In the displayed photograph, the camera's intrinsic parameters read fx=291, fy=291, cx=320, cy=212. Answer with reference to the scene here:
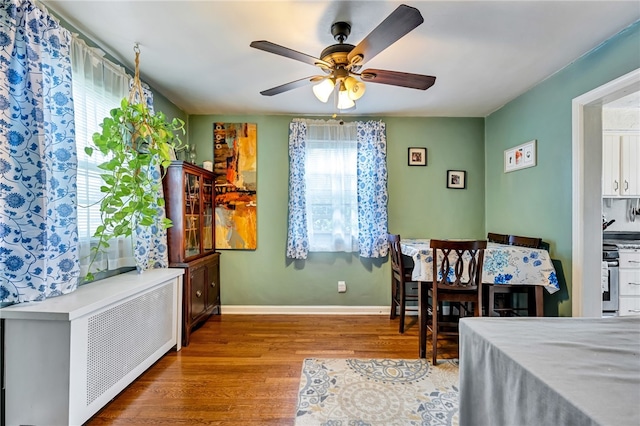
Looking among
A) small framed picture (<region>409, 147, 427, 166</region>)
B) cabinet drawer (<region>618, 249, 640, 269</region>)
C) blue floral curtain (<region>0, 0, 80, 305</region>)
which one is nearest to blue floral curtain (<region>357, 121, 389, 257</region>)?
small framed picture (<region>409, 147, 427, 166</region>)

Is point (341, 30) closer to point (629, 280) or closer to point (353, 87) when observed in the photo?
point (353, 87)

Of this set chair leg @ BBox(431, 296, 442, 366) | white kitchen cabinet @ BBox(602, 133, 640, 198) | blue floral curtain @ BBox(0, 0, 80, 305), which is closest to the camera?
blue floral curtain @ BBox(0, 0, 80, 305)

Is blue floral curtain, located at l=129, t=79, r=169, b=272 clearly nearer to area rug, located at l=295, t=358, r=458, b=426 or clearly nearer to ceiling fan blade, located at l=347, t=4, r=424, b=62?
area rug, located at l=295, t=358, r=458, b=426

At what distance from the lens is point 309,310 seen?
11.5 ft

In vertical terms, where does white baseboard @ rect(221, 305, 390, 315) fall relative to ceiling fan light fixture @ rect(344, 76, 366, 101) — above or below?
below

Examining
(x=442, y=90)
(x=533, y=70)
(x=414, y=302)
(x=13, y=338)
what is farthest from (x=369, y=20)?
(x=414, y=302)

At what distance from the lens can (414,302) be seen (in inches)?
137

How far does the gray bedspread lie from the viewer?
2.31 ft

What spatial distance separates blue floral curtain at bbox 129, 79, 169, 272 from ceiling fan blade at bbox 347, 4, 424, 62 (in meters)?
1.74

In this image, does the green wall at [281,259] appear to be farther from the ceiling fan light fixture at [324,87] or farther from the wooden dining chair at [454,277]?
the ceiling fan light fixture at [324,87]

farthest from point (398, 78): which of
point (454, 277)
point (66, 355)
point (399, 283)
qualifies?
point (66, 355)

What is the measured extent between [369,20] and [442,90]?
1357 millimetres

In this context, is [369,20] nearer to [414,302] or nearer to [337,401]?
[337,401]

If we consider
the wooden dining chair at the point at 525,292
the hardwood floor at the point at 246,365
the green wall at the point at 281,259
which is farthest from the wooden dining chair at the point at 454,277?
the green wall at the point at 281,259
